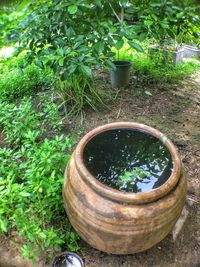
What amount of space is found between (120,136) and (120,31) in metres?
0.80

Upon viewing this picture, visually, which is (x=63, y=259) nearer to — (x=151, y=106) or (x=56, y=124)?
(x=56, y=124)

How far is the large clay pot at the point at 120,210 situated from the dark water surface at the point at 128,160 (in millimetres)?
96

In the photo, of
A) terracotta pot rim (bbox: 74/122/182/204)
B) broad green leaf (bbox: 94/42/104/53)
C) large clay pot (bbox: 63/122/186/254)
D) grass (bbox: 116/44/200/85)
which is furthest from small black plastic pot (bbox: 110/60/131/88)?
large clay pot (bbox: 63/122/186/254)

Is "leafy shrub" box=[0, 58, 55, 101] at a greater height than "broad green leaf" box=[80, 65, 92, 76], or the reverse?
"broad green leaf" box=[80, 65, 92, 76]

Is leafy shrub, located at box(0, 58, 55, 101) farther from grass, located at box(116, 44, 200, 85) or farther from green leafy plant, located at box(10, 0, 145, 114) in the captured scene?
grass, located at box(116, 44, 200, 85)

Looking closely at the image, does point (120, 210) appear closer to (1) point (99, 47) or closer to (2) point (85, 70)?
(2) point (85, 70)

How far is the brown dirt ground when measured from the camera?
158 cm

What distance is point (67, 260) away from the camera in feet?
5.05

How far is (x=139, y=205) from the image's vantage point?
1255 mm

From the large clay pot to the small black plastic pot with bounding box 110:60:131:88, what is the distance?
1.85 metres

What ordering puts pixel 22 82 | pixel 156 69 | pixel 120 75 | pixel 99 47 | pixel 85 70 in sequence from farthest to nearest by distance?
pixel 156 69, pixel 22 82, pixel 120 75, pixel 99 47, pixel 85 70

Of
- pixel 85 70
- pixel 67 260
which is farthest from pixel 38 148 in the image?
pixel 67 260

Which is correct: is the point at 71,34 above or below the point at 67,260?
above

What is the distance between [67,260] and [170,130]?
1600mm
